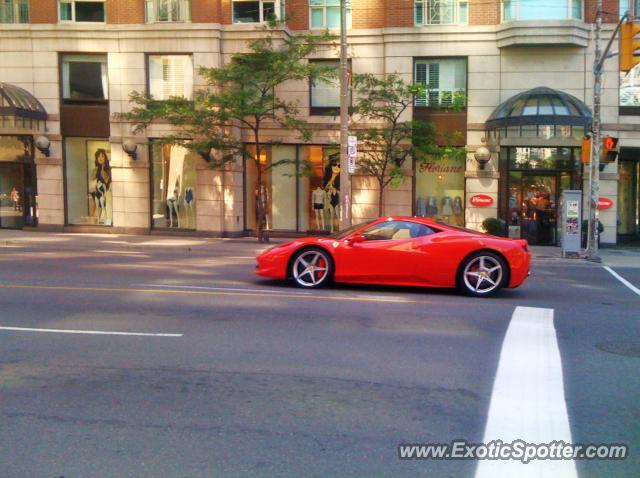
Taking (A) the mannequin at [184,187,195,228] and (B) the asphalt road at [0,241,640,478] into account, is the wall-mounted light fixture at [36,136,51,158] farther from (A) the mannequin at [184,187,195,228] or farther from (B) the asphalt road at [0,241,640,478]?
(B) the asphalt road at [0,241,640,478]

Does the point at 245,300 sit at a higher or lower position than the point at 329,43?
lower

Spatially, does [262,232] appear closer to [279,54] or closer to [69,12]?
[279,54]

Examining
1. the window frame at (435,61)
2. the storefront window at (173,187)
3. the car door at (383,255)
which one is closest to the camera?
the car door at (383,255)

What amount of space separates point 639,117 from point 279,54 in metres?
12.2

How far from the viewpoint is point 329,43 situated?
72.1 feet

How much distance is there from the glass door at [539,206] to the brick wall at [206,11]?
11.9m

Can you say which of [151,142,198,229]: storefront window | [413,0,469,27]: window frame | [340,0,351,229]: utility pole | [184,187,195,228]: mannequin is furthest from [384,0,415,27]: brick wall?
[184,187,195,228]: mannequin

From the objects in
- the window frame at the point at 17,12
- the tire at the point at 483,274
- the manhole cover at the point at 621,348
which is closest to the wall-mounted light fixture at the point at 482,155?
the tire at the point at 483,274

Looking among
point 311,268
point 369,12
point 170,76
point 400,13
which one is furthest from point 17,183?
point 311,268

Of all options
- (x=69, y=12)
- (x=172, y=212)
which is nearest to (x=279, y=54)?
(x=172, y=212)

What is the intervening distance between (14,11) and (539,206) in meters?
19.8

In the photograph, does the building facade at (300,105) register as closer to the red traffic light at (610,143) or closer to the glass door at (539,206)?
the glass door at (539,206)

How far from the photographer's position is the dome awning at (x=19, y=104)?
22906mm

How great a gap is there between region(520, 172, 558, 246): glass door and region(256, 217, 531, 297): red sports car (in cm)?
1304
